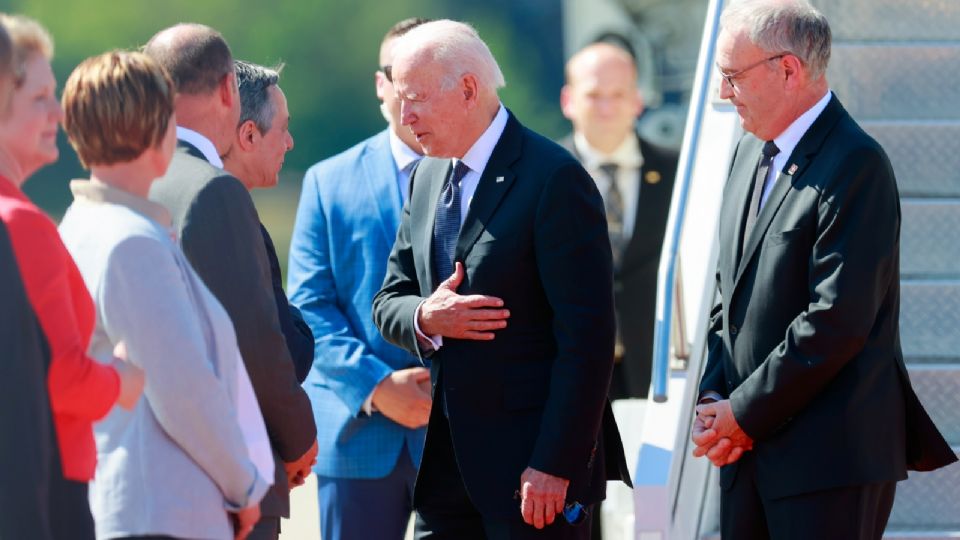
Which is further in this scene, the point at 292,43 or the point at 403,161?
the point at 292,43

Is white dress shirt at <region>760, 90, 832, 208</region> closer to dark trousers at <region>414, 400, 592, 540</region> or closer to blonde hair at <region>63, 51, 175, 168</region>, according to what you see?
dark trousers at <region>414, 400, 592, 540</region>

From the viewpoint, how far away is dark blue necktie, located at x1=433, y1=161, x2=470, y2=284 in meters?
3.85

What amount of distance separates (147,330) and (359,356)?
2.01 metres

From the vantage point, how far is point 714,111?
17.9ft

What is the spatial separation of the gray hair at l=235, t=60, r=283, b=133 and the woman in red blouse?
112 centimetres

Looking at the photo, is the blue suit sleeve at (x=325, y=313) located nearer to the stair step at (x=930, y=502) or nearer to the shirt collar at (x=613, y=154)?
the stair step at (x=930, y=502)

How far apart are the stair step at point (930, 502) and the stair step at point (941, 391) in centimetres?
15

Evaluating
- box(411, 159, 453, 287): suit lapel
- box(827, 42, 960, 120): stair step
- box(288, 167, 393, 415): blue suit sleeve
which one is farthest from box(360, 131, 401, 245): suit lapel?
box(827, 42, 960, 120): stair step

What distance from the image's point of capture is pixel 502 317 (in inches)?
146

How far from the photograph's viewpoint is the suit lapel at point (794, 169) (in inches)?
145

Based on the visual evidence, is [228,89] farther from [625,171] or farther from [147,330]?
[625,171]

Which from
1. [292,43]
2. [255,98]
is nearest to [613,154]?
[292,43]

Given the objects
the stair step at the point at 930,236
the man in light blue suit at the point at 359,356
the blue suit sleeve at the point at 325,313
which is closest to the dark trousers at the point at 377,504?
the man in light blue suit at the point at 359,356

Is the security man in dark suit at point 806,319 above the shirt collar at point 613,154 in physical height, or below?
above
